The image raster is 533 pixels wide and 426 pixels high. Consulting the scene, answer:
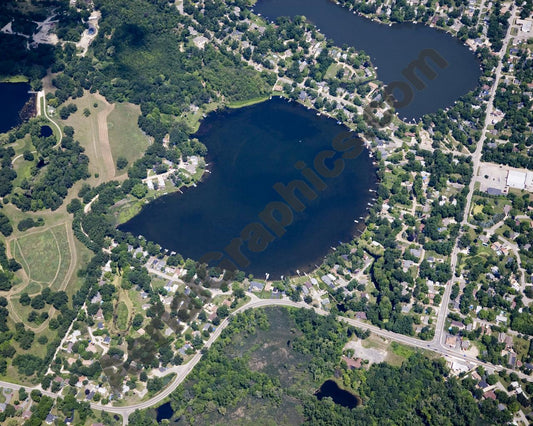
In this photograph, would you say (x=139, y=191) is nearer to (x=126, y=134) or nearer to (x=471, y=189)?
(x=126, y=134)

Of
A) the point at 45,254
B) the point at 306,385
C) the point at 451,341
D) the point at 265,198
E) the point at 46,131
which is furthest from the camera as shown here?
the point at 46,131

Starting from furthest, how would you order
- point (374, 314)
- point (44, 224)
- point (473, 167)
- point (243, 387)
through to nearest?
point (473, 167) → point (44, 224) → point (374, 314) → point (243, 387)

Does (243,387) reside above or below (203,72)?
below

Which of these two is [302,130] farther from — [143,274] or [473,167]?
[143,274]

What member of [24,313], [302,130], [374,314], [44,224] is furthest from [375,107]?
[24,313]


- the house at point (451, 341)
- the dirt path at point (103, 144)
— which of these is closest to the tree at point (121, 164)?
the dirt path at point (103, 144)

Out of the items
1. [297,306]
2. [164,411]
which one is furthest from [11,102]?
[164,411]

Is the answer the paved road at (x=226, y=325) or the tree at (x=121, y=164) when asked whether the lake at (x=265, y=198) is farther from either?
the tree at (x=121, y=164)

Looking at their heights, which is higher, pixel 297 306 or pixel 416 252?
pixel 416 252
